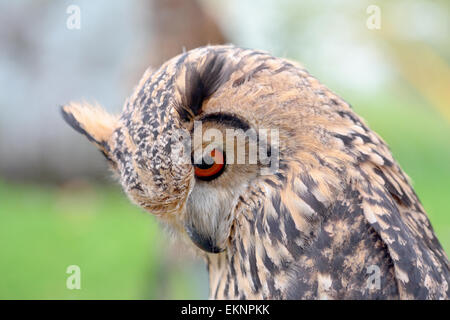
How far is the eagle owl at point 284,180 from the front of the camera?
1.69 meters

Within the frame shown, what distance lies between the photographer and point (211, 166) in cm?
173

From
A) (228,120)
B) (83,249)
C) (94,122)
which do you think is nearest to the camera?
(228,120)

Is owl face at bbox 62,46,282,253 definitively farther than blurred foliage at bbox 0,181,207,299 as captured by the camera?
No

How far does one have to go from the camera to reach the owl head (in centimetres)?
172

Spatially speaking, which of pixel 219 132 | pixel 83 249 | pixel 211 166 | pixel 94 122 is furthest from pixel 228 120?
pixel 83 249

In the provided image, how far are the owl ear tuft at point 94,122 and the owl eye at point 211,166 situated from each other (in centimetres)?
45

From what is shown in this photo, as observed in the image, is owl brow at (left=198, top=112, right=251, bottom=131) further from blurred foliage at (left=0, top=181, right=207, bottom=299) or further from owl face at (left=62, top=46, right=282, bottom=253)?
blurred foliage at (left=0, top=181, right=207, bottom=299)

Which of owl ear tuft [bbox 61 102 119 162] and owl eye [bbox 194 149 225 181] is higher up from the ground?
owl ear tuft [bbox 61 102 119 162]

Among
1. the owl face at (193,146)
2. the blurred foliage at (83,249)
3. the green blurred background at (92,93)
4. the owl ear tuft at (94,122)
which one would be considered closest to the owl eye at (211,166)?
the owl face at (193,146)

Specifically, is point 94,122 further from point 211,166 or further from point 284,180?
point 284,180

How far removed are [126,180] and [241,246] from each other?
18.6 inches

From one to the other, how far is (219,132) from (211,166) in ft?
0.37

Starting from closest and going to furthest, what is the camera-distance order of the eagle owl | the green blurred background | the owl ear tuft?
the eagle owl
the owl ear tuft
the green blurred background

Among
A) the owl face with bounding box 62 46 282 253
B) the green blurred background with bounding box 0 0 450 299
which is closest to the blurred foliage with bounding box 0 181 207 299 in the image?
the green blurred background with bounding box 0 0 450 299
